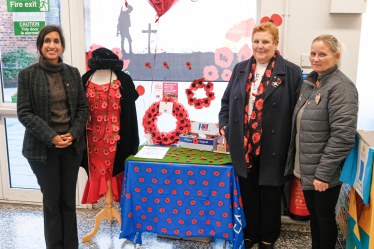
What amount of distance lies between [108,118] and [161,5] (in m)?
1.01

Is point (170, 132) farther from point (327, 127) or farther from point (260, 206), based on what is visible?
point (327, 127)

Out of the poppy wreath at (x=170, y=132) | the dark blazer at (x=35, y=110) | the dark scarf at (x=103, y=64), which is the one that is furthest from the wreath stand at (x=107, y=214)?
the dark scarf at (x=103, y=64)

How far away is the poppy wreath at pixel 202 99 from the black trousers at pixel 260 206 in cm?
67

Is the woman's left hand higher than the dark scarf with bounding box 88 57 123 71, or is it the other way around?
the dark scarf with bounding box 88 57 123 71

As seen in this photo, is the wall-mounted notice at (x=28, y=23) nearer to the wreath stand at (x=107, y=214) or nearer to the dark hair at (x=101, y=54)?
the dark hair at (x=101, y=54)

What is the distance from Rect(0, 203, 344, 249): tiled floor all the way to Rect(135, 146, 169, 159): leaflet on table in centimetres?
69

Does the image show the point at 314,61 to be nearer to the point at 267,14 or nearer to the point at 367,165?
the point at 367,165

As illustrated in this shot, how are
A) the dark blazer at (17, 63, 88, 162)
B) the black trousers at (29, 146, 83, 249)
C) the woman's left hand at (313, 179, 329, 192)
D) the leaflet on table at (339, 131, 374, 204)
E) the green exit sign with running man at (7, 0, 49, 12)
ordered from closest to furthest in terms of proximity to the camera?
the leaflet on table at (339, 131, 374, 204)
the woman's left hand at (313, 179, 329, 192)
the dark blazer at (17, 63, 88, 162)
the black trousers at (29, 146, 83, 249)
the green exit sign with running man at (7, 0, 49, 12)

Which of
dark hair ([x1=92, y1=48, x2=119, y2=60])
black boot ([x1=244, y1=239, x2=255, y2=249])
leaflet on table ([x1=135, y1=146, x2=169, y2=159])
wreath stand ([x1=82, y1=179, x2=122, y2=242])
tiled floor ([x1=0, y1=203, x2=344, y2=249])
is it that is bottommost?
tiled floor ([x1=0, y1=203, x2=344, y2=249])

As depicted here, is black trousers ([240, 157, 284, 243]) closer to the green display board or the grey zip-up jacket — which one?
the grey zip-up jacket

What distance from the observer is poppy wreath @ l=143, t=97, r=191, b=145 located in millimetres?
2428

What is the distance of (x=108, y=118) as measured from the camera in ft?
7.04

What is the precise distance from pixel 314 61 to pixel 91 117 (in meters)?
1.50

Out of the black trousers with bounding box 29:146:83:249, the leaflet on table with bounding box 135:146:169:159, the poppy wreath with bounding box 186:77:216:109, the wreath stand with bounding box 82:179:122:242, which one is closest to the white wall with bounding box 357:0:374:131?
the poppy wreath with bounding box 186:77:216:109
